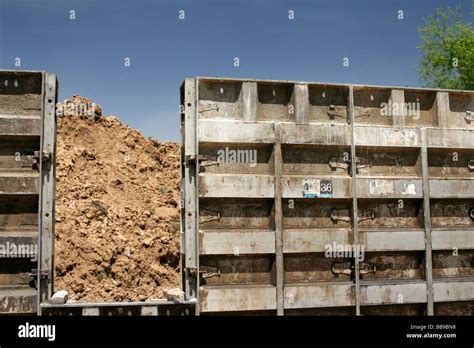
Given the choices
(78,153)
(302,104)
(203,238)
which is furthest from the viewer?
(78,153)

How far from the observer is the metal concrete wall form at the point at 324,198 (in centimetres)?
621

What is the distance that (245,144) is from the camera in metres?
6.39

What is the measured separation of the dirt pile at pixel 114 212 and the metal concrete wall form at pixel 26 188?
4.70 m

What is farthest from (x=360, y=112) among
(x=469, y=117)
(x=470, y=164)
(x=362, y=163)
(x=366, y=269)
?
(x=366, y=269)

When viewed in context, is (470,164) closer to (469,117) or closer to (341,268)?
(469,117)

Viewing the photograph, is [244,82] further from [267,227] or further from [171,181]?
[171,181]

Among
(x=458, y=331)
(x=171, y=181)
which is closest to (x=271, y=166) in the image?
(x=458, y=331)

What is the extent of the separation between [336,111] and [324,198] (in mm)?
1338

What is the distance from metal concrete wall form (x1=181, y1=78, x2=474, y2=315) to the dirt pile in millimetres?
4999

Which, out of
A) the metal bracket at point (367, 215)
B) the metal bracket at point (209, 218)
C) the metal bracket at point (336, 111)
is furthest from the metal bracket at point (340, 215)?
the metal bracket at point (209, 218)

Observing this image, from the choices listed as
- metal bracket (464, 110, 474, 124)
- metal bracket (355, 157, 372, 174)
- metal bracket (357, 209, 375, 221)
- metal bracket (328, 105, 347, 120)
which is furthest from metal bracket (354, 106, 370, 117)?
metal bracket (464, 110, 474, 124)

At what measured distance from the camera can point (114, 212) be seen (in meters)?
14.9

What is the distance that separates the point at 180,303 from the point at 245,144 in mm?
2319

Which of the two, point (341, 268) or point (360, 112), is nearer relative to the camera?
point (341, 268)
